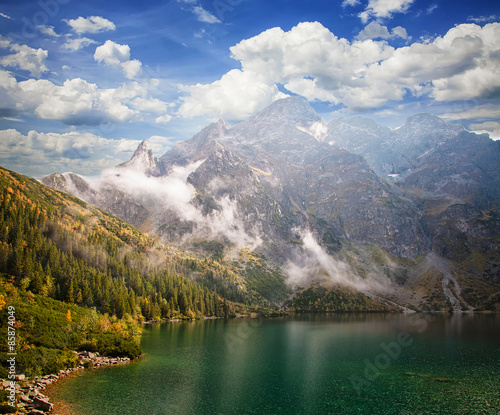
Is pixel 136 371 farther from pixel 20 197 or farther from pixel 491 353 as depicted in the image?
pixel 20 197

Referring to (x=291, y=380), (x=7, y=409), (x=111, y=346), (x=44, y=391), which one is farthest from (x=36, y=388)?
(x=291, y=380)

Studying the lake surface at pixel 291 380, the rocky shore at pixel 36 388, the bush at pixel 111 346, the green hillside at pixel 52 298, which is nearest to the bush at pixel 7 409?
the rocky shore at pixel 36 388

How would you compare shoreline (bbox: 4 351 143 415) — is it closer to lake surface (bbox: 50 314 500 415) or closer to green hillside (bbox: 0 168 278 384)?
lake surface (bbox: 50 314 500 415)

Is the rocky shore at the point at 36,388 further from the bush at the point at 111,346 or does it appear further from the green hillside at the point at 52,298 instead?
the bush at the point at 111,346

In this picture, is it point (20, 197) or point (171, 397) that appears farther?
point (20, 197)

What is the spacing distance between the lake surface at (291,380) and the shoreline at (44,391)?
2311 millimetres

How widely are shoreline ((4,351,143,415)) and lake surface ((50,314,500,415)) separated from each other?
7.58 feet

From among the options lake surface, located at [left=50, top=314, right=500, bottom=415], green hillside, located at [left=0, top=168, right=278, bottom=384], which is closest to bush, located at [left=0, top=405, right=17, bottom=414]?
lake surface, located at [left=50, top=314, right=500, bottom=415]

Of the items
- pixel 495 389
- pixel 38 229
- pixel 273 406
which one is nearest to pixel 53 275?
pixel 38 229

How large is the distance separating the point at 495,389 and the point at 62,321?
393ft

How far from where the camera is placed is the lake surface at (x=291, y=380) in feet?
225

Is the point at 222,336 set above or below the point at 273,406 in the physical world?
below

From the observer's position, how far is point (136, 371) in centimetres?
8988

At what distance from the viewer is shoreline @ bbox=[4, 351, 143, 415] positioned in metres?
59.9
